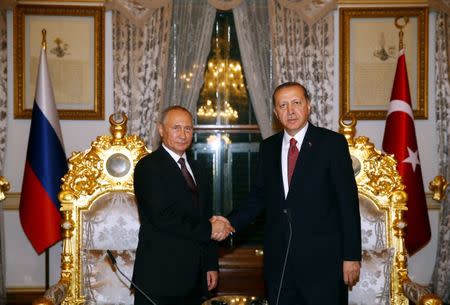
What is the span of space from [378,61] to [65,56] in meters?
2.73

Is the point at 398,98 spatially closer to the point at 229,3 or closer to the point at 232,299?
the point at 229,3

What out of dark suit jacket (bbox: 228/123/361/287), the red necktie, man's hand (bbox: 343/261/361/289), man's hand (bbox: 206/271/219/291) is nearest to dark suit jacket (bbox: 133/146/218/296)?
man's hand (bbox: 206/271/219/291)

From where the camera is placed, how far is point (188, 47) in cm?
516

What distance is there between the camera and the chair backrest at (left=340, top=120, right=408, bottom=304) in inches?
126

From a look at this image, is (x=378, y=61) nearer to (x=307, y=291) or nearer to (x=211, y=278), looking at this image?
(x=211, y=278)

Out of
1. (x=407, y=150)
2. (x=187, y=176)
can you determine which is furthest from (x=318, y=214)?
(x=407, y=150)

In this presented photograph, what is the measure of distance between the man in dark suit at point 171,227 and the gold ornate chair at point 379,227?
952 millimetres

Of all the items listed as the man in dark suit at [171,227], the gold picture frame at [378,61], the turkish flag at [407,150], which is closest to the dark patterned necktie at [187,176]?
the man in dark suit at [171,227]

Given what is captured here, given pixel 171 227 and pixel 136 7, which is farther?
pixel 136 7

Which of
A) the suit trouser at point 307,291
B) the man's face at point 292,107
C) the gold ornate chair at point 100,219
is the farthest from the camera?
the gold ornate chair at point 100,219

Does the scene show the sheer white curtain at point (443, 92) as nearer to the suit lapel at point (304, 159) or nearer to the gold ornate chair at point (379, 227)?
the gold ornate chair at point (379, 227)

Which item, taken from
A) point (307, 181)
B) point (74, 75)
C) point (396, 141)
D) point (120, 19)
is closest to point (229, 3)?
point (120, 19)

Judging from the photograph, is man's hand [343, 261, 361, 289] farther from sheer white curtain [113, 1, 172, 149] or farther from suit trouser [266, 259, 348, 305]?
sheer white curtain [113, 1, 172, 149]

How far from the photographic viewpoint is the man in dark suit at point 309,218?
2633 millimetres
